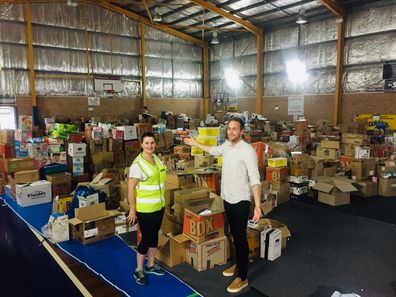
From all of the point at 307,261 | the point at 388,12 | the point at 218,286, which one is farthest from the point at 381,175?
the point at 388,12

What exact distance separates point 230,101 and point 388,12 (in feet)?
22.3

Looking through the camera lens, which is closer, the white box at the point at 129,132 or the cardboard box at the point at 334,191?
the cardboard box at the point at 334,191

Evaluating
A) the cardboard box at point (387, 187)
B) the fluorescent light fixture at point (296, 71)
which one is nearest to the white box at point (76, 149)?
the cardboard box at point (387, 187)

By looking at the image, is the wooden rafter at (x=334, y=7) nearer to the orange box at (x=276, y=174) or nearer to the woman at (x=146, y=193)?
the orange box at (x=276, y=174)

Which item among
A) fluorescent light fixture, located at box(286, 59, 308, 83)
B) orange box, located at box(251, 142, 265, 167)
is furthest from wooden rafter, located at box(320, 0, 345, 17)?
orange box, located at box(251, 142, 265, 167)

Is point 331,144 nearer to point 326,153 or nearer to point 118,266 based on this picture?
point 326,153

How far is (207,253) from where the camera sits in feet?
10.4

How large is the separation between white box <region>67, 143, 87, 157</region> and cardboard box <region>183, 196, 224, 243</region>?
3.78m

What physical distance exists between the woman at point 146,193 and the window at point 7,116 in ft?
31.6

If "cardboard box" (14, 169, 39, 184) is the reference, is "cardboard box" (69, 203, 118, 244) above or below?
below

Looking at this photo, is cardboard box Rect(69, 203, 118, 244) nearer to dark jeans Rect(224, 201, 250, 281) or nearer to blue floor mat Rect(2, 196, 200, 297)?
blue floor mat Rect(2, 196, 200, 297)

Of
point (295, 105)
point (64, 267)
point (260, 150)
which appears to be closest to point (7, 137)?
point (64, 267)

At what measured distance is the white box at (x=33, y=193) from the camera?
518 cm

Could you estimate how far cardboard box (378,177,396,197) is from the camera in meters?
5.89
